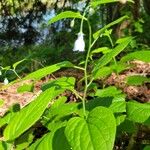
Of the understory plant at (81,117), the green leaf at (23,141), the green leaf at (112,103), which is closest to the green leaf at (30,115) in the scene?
the understory plant at (81,117)

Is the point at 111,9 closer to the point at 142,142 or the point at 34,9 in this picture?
the point at 34,9

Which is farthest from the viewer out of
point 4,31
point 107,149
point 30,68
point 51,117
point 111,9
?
point 4,31

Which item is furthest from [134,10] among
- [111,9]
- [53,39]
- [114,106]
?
[114,106]

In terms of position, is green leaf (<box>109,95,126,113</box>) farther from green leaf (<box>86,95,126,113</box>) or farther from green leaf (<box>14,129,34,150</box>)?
green leaf (<box>14,129,34,150</box>)

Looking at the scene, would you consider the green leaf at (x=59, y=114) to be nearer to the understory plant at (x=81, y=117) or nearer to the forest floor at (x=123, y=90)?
the understory plant at (x=81, y=117)

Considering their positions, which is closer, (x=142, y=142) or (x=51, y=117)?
(x=51, y=117)

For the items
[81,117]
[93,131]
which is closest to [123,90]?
[81,117]

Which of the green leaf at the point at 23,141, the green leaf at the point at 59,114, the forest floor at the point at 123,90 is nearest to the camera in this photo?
the green leaf at the point at 59,114
